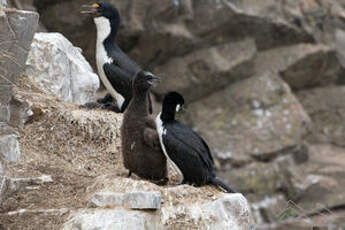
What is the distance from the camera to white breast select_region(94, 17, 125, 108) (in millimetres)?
7355

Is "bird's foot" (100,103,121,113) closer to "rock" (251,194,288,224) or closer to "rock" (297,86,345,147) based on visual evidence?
"rock" (251,194,288,224)

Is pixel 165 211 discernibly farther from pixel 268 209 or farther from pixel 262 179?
pixel 262 179

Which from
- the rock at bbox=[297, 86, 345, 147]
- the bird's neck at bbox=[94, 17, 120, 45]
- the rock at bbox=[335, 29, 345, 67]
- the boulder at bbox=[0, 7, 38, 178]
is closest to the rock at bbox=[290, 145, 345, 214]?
the rock at bbox=[297, 86, 345, 147]

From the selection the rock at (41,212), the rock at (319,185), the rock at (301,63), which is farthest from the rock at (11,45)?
the rock at (301,63)

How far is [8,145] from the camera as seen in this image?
18.7 feet

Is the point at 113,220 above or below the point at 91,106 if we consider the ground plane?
above

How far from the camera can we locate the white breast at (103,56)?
736 centimetres

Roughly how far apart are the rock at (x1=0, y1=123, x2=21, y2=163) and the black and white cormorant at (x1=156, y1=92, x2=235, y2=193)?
1218 millimetres

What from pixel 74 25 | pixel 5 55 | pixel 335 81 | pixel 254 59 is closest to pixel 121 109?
pixel 5 55

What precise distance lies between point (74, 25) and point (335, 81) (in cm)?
545

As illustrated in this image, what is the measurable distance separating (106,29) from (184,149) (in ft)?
8.17

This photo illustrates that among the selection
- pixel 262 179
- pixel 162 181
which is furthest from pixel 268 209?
pixel 162 181

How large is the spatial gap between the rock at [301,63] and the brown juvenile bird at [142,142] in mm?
6806

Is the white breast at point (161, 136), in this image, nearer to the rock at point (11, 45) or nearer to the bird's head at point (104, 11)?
the rock at point (11, 45)
